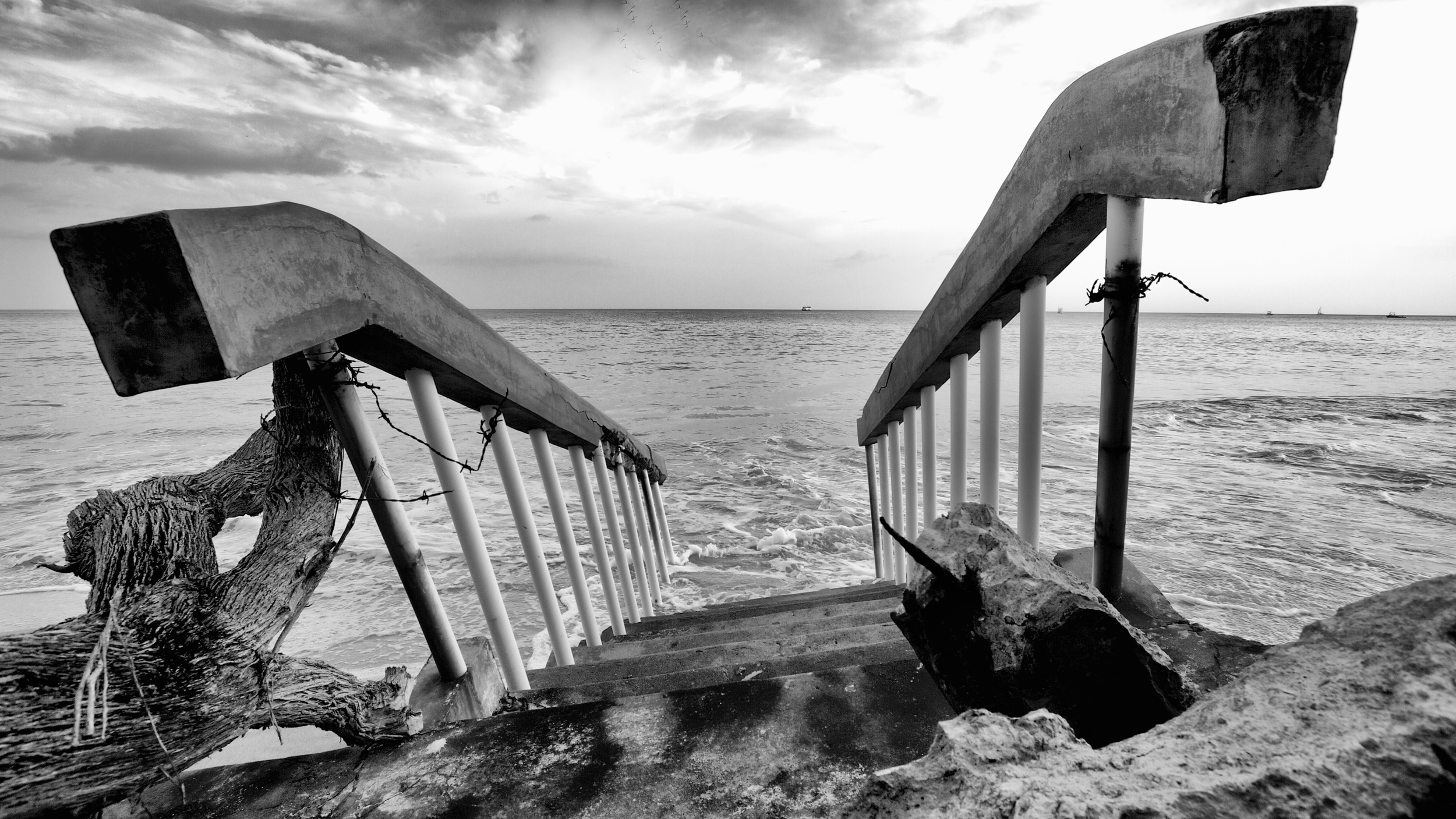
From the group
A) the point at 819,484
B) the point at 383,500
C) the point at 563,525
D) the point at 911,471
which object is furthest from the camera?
the point at 819,484

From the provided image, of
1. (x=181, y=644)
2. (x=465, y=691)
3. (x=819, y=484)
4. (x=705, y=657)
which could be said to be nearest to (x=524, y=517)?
(x=465, y=691)

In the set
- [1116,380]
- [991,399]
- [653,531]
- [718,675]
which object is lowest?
[653,531]

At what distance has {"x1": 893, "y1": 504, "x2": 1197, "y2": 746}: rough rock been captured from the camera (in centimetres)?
108

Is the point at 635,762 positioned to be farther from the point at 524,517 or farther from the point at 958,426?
the point at 958,426

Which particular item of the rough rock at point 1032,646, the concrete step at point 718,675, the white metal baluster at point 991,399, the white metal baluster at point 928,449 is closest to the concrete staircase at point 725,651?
the concrete step at point 718,675

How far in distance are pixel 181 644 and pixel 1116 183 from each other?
7.02ft

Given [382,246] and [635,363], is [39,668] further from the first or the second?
[635,363]

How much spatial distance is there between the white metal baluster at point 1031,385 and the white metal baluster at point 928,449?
849 millimetres

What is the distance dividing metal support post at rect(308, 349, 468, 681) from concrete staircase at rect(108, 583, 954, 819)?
0.43m

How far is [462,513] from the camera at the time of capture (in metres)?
1.81

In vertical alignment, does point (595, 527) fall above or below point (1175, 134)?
below

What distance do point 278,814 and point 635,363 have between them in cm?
2086

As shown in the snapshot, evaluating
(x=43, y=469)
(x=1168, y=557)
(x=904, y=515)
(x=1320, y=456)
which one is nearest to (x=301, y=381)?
(x=904, y=515)

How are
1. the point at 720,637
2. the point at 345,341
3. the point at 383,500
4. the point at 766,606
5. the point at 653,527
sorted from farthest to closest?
the point at 653,527, the point at 766,606, the point at 720,637, the point at 383,500, the point at 345,341
